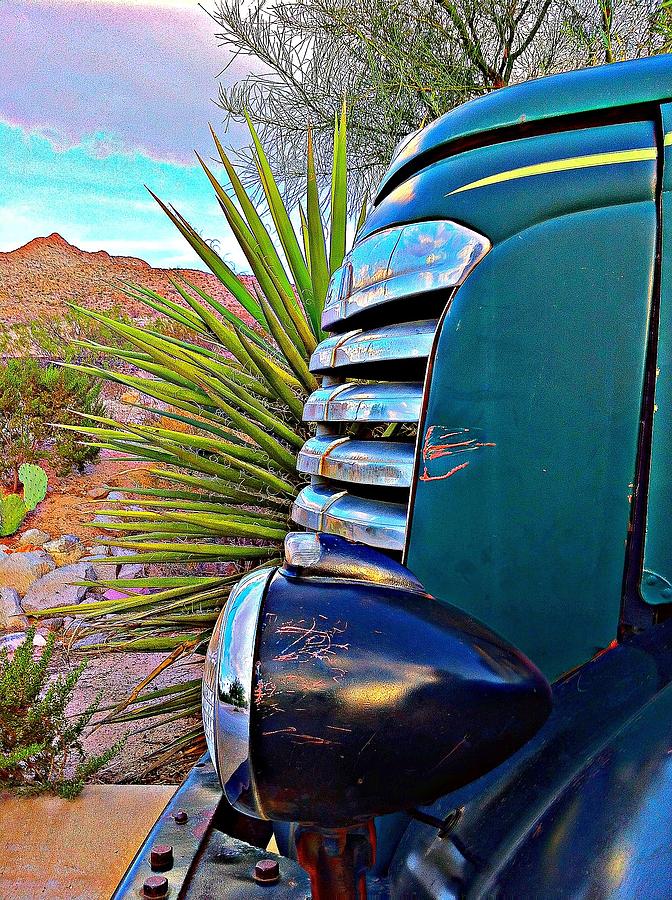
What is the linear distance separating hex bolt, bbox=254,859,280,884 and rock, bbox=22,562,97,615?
4191 mm

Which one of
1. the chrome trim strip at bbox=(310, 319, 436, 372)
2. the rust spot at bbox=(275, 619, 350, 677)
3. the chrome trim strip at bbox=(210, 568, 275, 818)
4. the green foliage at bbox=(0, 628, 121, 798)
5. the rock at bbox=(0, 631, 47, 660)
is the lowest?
the rock at bbox=(0, 631, 47, 660)

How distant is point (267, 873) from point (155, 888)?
15 cm

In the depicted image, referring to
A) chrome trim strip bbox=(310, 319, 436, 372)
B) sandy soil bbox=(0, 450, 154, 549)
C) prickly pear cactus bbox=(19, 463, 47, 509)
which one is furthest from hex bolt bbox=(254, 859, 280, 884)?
prickly pear cactus bbox=(19, 463, 47, 509)

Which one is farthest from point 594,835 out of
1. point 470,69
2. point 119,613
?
point 470,69

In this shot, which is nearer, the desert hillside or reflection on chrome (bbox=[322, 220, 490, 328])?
reflection on chrome (bbox=[322, 220, 490, 328])

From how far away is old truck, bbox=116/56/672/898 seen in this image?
759 mm

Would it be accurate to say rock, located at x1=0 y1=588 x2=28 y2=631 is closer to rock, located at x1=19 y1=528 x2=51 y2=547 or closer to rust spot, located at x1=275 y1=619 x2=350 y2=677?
rock, located at x1=19 y1=528 x2=51 y2=547

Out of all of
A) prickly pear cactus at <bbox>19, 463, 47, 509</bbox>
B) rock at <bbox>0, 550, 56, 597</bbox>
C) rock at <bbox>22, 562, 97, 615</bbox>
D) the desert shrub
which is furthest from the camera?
the desert shrub

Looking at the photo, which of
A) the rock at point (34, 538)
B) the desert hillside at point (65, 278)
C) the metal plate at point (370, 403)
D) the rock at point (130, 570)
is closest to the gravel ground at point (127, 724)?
the rock at point (130, 570)

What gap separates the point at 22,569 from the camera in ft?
17.9

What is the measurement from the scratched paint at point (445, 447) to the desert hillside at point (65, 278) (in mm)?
19674

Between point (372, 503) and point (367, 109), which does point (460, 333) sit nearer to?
point (372, 503)

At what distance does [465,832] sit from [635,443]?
52cm

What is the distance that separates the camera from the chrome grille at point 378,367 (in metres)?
1.08
